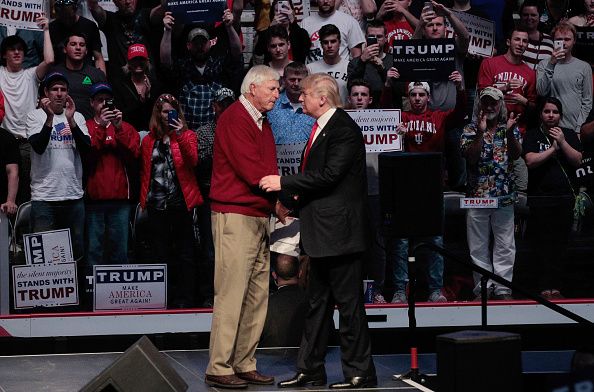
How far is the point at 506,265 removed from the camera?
483 inches

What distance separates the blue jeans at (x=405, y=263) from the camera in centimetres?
1223

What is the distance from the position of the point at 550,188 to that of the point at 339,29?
316cm

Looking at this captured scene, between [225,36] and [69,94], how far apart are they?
6.21 feet

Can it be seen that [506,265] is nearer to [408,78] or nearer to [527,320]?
[527,320]

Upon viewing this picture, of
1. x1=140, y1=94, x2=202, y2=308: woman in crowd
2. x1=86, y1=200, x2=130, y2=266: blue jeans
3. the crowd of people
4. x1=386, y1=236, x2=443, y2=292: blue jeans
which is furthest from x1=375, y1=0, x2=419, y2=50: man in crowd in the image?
x1=86, y1=200, x2=130, y2=266: blue jeans

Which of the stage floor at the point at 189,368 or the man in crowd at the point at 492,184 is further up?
the man in crowd at the point at 492,184

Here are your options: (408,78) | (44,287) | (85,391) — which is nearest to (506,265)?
(408,78)

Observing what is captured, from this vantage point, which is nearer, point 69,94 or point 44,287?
point 44,287

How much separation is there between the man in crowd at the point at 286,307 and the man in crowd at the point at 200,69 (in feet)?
9.96

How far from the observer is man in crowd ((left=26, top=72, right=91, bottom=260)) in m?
11.9

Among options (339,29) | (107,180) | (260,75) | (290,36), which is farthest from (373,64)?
(260,75)

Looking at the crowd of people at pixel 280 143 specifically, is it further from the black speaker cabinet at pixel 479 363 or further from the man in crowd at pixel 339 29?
the black speaker cabinet at pixel 479 363

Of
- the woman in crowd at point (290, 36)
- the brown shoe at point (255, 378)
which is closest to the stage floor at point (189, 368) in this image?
the brown shoe at point (255, 378)

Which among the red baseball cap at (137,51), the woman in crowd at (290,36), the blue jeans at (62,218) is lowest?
the blue jeans at (62,218)
